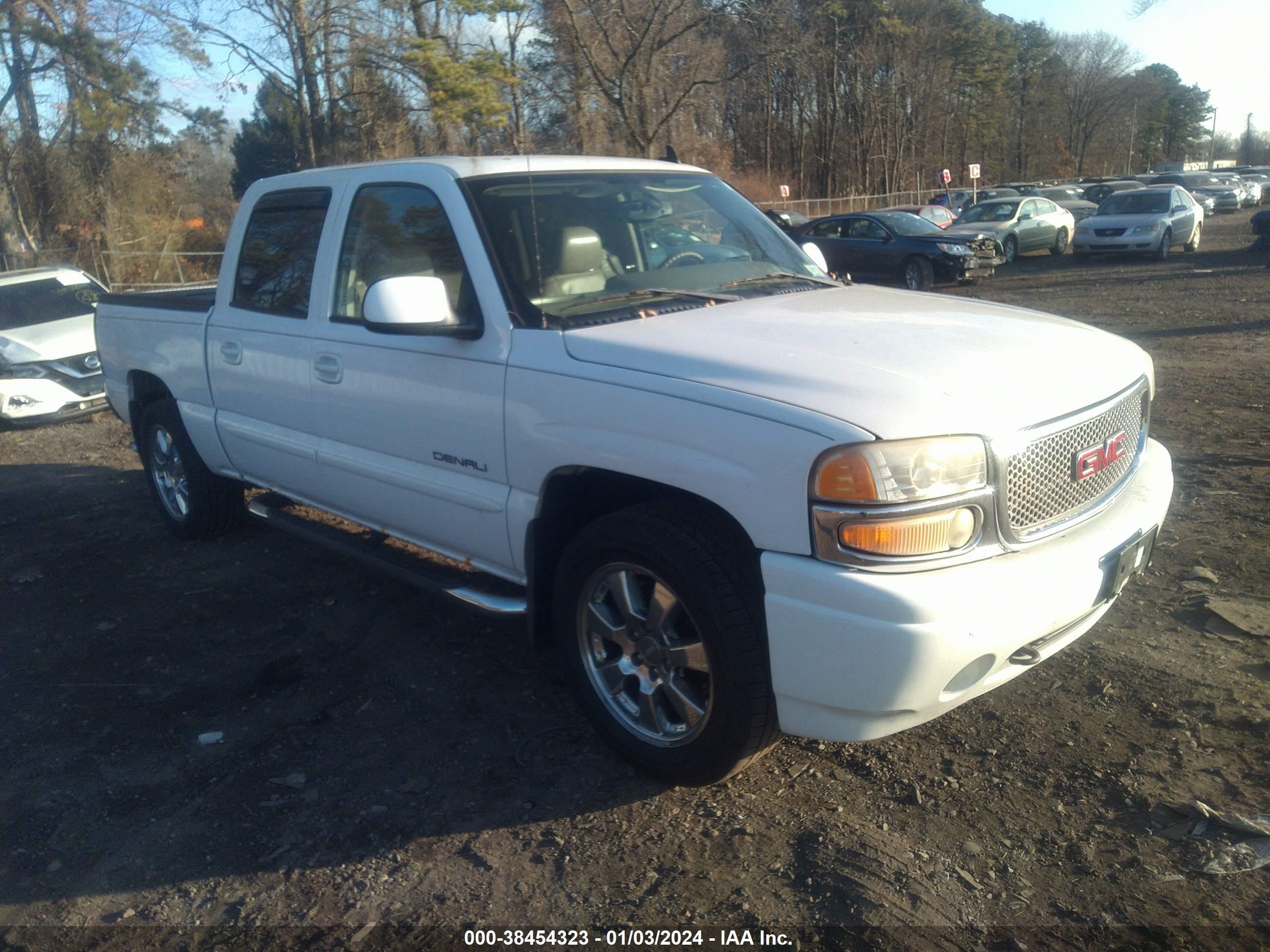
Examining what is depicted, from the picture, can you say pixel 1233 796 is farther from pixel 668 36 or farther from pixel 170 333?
pixel 668 36

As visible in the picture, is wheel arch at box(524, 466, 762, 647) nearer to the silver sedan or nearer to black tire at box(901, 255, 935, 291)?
black tire at box(901, 255, 935, 291)

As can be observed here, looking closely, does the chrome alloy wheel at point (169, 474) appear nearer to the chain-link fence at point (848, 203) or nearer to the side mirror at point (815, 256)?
the side mirror at point (815, 256)

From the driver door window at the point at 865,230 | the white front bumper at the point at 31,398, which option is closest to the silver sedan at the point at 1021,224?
the driver door window at the point at 865,230

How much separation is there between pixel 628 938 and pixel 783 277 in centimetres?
264

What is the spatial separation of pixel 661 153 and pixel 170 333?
800 inches

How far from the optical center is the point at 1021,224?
24281 mm

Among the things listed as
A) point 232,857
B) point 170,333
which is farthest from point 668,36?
point 232,857

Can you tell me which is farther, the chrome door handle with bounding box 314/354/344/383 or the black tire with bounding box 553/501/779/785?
the chrome door handle with bounding box 314/354/344/383

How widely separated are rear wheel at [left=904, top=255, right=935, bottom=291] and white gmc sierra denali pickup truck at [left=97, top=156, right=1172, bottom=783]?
14.8 meters

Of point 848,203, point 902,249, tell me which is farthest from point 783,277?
point 848,203

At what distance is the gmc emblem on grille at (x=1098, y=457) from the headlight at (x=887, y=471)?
A: 2.00 feet

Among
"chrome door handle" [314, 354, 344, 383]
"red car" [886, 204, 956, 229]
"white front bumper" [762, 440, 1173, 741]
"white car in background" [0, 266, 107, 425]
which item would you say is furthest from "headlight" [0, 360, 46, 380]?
"red car" [886, 204, 956, 229]

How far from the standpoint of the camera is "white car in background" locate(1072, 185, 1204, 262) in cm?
2181

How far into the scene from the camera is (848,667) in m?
2.63
